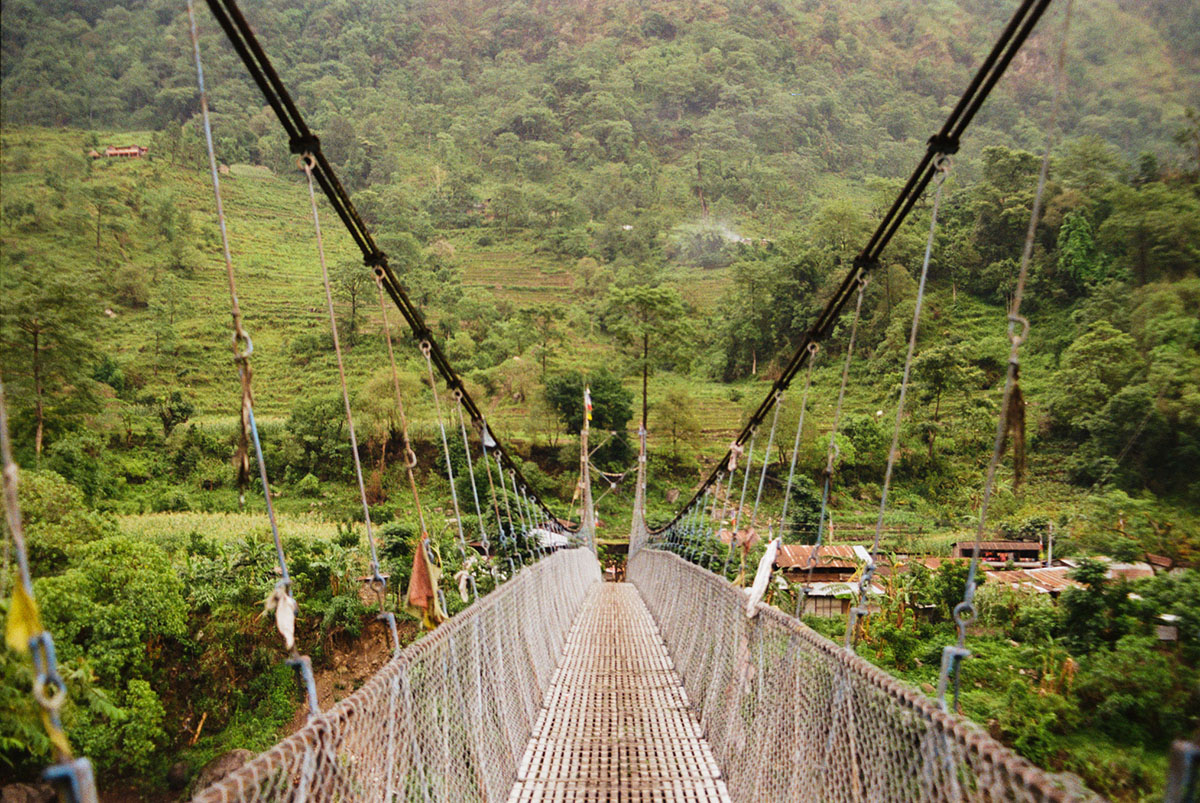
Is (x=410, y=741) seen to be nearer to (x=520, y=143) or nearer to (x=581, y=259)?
(x=581, y=259)

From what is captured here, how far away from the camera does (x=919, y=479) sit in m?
20.4

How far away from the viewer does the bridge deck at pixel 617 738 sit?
1.89 meters

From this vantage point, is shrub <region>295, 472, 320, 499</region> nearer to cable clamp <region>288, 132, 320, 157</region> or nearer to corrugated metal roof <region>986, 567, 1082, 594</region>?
corrugated metal roof <region>986, 567, 1082, 594</region>

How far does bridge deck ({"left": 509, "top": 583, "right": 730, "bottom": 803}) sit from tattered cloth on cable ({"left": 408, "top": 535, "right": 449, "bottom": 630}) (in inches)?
20.4

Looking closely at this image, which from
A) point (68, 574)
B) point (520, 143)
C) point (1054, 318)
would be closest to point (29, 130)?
point (520, 143)

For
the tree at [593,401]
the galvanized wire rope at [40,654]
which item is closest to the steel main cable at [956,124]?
the galvanized wire rope at [40,654]

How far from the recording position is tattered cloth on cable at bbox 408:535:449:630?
1.91 m

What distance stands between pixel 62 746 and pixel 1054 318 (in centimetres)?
2792

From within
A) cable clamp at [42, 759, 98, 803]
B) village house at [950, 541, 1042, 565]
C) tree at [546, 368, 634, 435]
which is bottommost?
village house at [950, 541, 1042, 565]

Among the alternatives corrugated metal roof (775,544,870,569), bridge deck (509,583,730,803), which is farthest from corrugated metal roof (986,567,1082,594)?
bridge deck (509,583,730,803)

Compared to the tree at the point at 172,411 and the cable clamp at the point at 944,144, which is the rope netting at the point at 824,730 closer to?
the cable clamp at the point at 944,144

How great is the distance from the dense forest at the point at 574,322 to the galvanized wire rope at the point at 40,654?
71.7 inches

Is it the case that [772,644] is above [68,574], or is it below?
above

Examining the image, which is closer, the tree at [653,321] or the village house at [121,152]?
the tree at [653,321]
